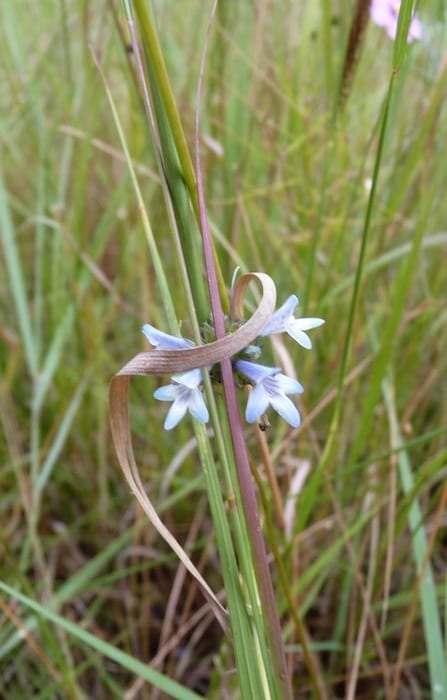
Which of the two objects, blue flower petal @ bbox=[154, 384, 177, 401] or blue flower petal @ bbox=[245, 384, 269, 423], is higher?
blue flower petal @ bbox=[154, 384, 177, 401]

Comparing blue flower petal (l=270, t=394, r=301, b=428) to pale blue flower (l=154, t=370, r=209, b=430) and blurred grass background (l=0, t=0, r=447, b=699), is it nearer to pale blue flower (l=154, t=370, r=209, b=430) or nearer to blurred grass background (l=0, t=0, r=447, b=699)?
pale blue flower (l=154, t=370, r=209, b=430)

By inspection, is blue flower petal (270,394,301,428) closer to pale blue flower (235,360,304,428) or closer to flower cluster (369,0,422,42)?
pale blue flower (235,360,304,428)

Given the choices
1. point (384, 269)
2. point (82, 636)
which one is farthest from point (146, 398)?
point (82, 636)

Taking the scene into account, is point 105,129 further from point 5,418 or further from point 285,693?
point 285,693

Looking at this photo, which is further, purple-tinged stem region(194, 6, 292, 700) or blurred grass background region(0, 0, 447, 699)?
blurred grass background region(0, 0, 447, 699)

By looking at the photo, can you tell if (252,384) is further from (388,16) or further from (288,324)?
(388,16)

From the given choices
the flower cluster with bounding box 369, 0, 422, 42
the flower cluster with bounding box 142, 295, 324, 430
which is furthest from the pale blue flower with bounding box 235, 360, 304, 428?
the flower cluster with bounding box 369, 0, 422, 42

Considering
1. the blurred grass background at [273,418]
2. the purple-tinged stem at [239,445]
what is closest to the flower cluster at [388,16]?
the blurred grass background at [273,418]
